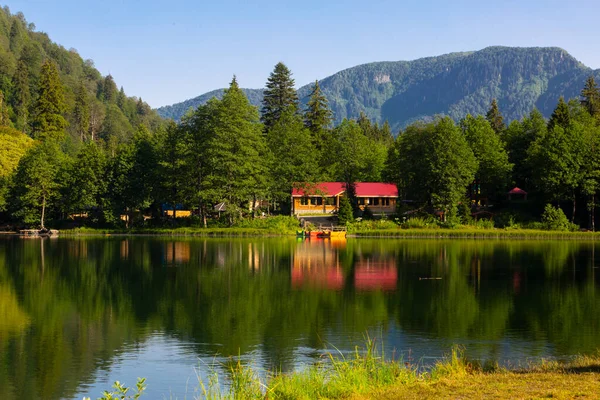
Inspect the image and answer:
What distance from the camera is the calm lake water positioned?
69.6 feet

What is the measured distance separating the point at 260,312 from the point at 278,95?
91.4 meters

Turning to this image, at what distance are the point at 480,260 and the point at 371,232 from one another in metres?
29.5

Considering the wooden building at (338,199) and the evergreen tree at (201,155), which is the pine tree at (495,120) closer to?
the wooden building at (338,199)

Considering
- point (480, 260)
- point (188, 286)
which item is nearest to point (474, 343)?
point (188, 286)

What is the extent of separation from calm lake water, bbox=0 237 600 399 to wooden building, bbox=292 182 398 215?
127 ft

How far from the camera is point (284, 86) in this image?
119 meters

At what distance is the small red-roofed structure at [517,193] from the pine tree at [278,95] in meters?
39.6

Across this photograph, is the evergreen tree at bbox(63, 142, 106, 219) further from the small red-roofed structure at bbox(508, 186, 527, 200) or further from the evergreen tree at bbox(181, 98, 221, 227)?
the small red-roofed structure at bbox(508, 186, 527, 200)

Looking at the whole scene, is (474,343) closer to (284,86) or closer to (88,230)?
(88,230)

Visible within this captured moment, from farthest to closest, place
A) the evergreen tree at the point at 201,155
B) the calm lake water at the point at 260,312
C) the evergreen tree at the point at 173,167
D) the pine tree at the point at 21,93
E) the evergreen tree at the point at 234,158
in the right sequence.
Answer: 1. the pine tree at the point at 21,93
2. the evergreen tree at the point at 173,167
3. the evergreen tree at the point at 201,155
4. the evergreen tree at the point at 234,158
5. the calm lake water at the point at 260,312

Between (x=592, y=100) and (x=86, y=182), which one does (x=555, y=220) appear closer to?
(x=592, y=100)

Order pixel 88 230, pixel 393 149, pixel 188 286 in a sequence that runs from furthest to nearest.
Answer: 1. pixel 393 149
2. pixel 88 230
3. pixel 188 286

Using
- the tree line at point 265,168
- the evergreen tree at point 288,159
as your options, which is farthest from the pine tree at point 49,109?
the evergreen tree at point 288,159

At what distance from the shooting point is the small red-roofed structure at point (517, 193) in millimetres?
96219
